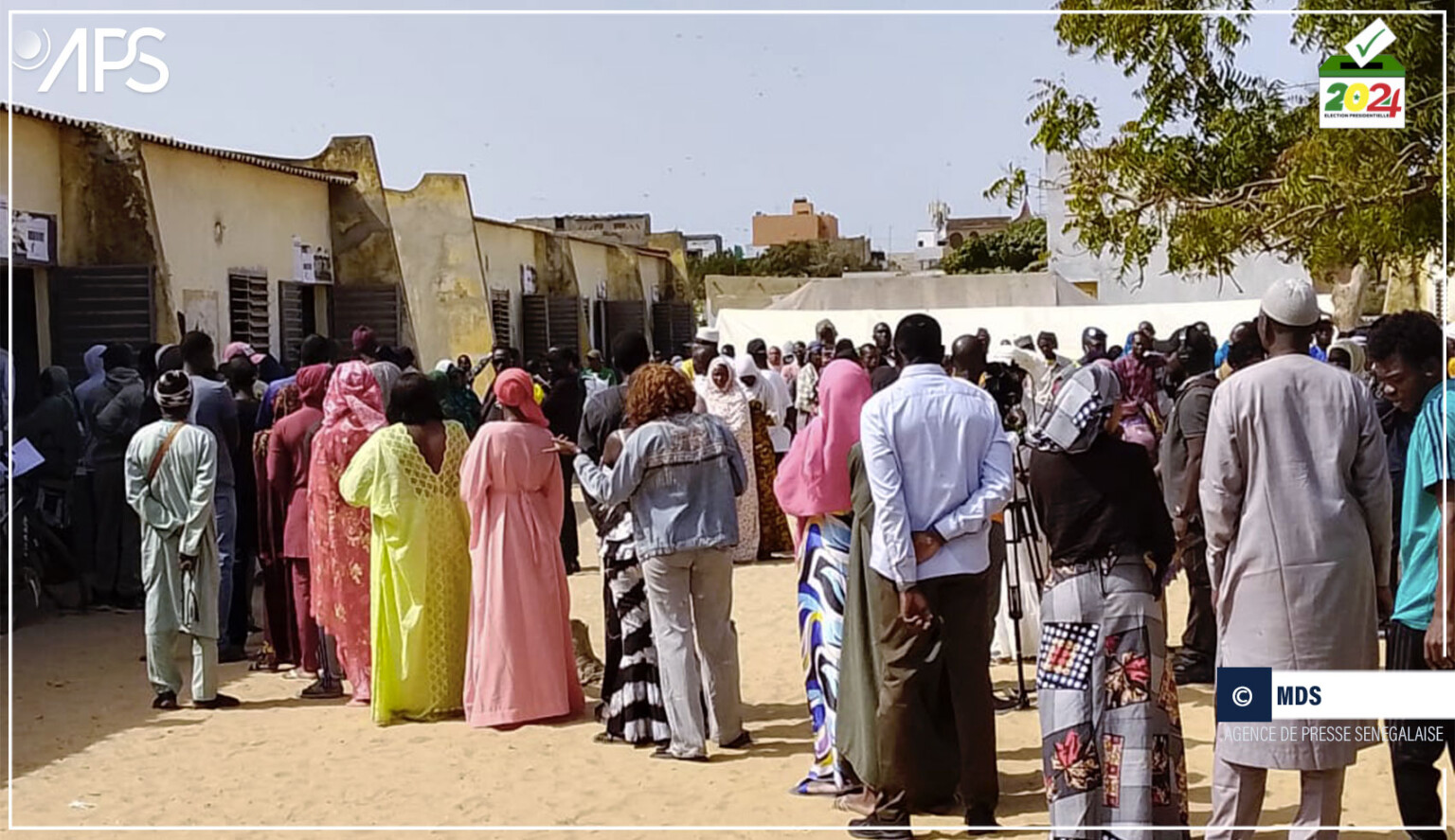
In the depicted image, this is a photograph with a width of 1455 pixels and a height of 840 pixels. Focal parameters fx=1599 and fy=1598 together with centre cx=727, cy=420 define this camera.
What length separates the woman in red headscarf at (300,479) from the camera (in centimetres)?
823

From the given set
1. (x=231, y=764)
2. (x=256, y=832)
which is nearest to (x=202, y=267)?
(x=231, y=764)

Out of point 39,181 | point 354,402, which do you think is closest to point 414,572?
point 354,402

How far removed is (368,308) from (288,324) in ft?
3.89

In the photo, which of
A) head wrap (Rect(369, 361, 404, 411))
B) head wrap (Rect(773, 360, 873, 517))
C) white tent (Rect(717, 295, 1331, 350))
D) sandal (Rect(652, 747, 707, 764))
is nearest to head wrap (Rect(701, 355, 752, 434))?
head wrap (Rect(369, 361, 404, 411))

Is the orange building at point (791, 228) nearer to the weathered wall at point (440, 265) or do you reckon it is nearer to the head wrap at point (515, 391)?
the weathered wall at point (440, 265)

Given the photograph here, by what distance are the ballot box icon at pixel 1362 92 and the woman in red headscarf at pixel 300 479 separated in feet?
16.5

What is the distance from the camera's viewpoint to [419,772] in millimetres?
6598

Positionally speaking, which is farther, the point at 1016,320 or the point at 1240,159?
the point at 1016,320

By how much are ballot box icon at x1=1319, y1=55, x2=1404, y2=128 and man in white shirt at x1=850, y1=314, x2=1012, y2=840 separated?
7.62 feet

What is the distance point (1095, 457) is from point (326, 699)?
15.6 ft

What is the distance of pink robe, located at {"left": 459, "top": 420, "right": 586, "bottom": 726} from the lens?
7.14 metres

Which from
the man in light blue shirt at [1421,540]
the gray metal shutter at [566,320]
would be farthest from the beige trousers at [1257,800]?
the gray metal shutter at [566,320]

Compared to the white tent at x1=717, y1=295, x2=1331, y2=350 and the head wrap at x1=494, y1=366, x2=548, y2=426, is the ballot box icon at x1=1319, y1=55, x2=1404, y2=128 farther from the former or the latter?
the white tent at x1=717, y1=295, x2=1331, y2=350

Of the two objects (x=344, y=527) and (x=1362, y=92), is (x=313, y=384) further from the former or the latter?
(x=1362, y=92)
